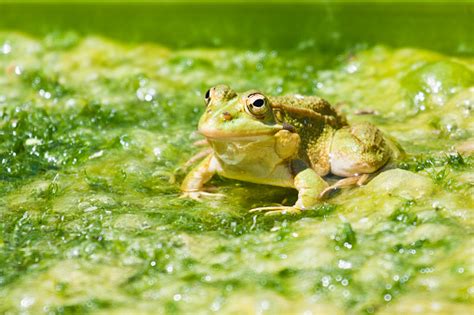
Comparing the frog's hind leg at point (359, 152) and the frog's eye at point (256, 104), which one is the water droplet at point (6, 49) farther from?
the frog's hind leg at point (359, 152)

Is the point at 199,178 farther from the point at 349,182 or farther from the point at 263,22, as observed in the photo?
the point at 263,22


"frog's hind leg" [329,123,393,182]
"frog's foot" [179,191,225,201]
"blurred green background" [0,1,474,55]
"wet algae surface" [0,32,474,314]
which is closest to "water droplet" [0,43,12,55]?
"blurred green background" [0,1,474,55]

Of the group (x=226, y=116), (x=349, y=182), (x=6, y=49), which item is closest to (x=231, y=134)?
(x=226, y=116)

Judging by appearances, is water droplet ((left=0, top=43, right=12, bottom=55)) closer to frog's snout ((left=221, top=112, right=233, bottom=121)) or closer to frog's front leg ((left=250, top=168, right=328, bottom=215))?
frog's snout ((left=221, top=112, right=233, bottom=121))

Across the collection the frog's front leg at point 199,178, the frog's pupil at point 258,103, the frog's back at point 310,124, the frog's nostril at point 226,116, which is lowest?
→ the frog's front leg at point 199,178

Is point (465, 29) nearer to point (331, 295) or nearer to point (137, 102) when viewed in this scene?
point (137, 102)

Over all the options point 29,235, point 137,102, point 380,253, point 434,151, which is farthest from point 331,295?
point 137,102

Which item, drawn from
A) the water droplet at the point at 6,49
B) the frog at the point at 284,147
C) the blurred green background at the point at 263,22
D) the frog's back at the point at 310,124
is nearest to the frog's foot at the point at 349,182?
the frog at the point at 284,147
